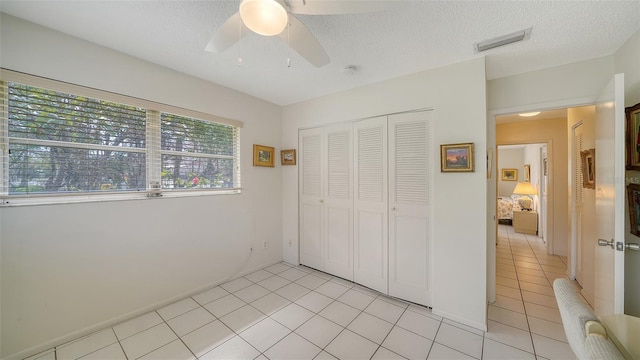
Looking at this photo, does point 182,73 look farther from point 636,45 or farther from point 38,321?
point 636,45

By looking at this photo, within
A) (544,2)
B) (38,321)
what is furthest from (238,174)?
(544,2)

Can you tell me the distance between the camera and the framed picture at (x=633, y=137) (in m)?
1.54

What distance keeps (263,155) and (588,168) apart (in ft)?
12.9

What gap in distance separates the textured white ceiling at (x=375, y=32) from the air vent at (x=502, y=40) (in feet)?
0.15

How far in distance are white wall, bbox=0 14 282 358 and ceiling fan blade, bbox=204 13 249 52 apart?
132 cm

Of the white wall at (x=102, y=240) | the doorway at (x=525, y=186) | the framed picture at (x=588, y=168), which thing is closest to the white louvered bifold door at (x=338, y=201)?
the white wall at (x=102, y=240)

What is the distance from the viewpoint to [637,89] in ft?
5.20

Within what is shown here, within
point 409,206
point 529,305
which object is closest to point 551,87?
point 409,206

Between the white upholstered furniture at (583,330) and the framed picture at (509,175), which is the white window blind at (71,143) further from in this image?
the framed picture at (509,175)

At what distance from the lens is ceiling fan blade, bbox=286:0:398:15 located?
1.02 metres

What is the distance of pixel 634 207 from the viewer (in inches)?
62.9

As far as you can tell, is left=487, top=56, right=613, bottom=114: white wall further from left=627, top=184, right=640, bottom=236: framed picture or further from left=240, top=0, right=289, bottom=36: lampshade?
left=240, top=0, right=289, bottom=36: lampshade

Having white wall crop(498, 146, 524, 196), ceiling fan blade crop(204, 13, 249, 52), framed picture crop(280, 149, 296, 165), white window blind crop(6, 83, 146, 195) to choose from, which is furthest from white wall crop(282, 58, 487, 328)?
white wall crop(498, 146, 524, 196)

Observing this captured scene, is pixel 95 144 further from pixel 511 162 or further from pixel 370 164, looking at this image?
pixel 511 162
